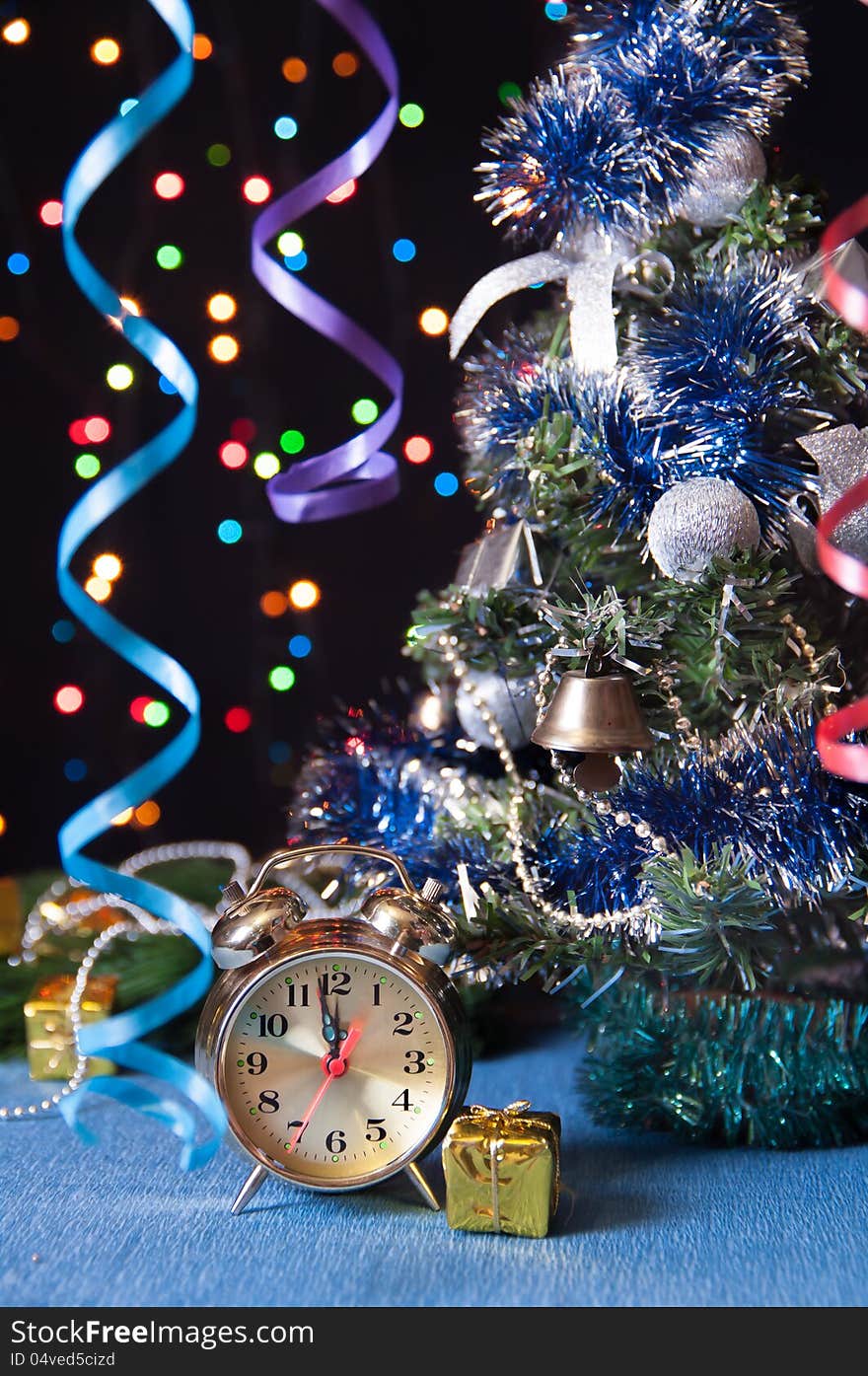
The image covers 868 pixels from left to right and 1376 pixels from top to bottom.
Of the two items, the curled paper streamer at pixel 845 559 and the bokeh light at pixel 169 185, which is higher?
the bokeh light at pixel 169 185

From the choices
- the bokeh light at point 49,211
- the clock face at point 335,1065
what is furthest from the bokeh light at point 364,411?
the clock face at point 335,1065

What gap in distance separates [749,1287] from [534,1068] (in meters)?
0.52

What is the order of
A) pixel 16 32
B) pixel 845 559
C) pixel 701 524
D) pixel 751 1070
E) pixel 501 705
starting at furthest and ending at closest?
pixel 16 32 → pixel 501 705 → pixel 751 1070 → pixel 701 524 → pixel 845 559

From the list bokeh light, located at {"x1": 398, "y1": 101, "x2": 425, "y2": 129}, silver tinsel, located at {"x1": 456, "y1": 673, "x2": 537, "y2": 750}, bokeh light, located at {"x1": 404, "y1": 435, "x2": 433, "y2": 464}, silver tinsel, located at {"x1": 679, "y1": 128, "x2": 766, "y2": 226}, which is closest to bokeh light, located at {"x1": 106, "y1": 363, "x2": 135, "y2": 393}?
bokeh light, located at {"x1": 404, "y1": 435, "x2": 433, "y2": 464}

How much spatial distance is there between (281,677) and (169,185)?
2.19ft

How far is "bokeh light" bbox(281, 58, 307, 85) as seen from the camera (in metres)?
1.86

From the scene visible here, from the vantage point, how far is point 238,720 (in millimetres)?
2014

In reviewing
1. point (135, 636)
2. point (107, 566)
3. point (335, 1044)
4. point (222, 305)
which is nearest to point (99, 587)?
point (107, 566)

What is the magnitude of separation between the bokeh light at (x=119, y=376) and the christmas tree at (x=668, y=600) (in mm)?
693

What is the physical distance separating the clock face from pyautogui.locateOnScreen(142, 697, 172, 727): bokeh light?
2.91ft

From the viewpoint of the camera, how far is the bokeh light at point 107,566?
195 centimetres

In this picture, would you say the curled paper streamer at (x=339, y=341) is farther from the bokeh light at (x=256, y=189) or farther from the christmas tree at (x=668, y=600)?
the bokeh light at (x=256, y=189)

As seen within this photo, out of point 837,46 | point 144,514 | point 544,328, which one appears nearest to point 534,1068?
point 544,328

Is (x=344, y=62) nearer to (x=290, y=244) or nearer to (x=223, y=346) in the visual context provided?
(x=290, y=244)
